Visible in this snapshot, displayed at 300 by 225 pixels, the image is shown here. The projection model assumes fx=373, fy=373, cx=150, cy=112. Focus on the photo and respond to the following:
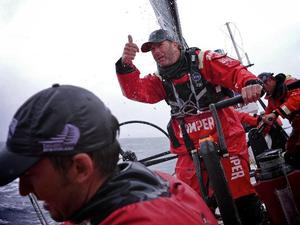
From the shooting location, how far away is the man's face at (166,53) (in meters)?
3.57

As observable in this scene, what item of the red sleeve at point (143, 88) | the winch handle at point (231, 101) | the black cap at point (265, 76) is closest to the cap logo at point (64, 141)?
the winch handle at point (231, 101)

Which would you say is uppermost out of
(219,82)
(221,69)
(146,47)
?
(146,47)

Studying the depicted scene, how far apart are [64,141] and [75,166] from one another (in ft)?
0.31

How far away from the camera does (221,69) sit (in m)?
3.42

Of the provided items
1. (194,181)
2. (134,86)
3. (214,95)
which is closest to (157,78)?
(134,86)

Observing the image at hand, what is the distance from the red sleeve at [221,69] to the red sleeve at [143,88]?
564 mm

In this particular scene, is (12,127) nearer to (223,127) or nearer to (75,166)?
(75,166)

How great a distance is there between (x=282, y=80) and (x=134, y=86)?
11.1 feet

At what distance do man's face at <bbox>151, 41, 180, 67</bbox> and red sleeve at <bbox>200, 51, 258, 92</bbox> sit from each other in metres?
0.28

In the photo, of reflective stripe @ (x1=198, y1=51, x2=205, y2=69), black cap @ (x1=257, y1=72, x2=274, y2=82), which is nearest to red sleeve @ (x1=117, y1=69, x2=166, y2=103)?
reflective stripe @ (x1=198, y1=51, x2=205, y2=69)

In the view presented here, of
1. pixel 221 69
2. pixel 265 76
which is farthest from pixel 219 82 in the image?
pixel 265 76

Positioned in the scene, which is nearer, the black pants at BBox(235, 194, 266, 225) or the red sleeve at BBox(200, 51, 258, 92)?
the black pants at BBox(235, 194, 266, 225)

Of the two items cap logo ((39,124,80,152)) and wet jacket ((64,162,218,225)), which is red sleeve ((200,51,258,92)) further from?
cap logo ((39,124,80,152))

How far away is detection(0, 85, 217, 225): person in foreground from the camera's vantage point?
111 centimetres
